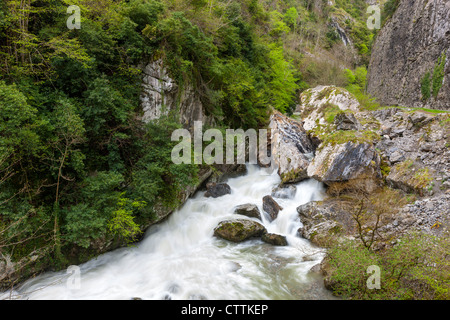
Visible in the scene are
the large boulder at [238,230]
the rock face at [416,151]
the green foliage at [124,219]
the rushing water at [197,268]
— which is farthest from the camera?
the large boulder at [238,230]

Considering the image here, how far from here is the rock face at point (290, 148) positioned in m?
13.2

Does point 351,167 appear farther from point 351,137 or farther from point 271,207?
point 271,207

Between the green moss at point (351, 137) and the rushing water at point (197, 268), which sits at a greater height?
the green moss at point (351, 137)

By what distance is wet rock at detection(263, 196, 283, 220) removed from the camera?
11.2 metres

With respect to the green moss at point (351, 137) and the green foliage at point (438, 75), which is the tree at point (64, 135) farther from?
the green foliage at point (438, 75)

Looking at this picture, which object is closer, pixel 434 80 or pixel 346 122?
pixel 346 122

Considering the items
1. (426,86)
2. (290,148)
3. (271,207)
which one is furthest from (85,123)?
(426,86)

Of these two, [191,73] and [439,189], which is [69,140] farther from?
[439,189]

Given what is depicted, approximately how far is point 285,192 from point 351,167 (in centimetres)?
330

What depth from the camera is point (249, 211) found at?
11133mm

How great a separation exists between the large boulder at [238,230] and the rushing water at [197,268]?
0.80ft

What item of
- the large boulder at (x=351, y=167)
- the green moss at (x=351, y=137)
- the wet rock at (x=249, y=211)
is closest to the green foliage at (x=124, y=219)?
the wet rock at (x=249, y=211)

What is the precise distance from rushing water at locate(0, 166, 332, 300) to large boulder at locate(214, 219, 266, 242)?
24 centimetres
